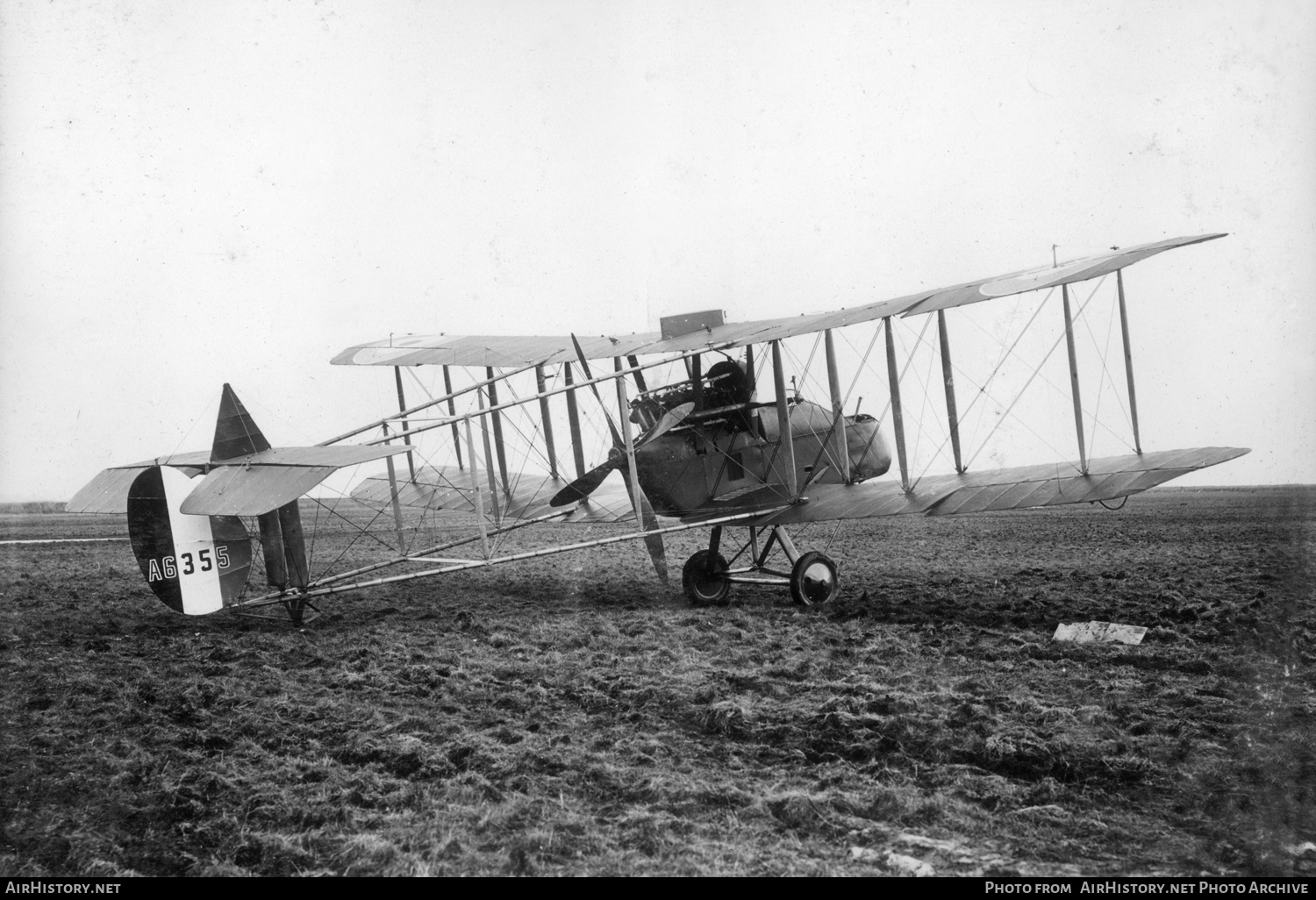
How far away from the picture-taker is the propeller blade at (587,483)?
35.6 feet

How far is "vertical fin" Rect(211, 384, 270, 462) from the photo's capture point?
9562 millimetres

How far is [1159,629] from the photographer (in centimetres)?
880

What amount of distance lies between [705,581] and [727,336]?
11.2 feet

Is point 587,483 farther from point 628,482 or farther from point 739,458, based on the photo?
point 739,458

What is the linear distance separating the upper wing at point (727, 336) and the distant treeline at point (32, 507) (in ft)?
161

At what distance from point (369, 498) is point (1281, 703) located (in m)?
14.0

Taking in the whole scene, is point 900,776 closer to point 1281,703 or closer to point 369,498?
point 1281,703

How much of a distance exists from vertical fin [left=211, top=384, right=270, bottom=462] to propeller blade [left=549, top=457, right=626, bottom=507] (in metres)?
3.53

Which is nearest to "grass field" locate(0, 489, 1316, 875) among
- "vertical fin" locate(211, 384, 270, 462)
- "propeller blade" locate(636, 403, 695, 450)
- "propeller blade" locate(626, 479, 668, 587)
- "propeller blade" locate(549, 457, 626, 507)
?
"propeller blade" locate(626, 479, 668, 587)

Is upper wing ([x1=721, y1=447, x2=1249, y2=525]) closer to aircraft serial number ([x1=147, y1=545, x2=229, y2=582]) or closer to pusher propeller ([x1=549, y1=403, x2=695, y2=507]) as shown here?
pusher propeller ([x1=549, y1=403, x2=695, y2=507])

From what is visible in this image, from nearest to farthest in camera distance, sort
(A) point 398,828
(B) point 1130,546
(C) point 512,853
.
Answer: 1. (C) point 512,853
2. (A) point 398,828
3. (B) point 1130,546

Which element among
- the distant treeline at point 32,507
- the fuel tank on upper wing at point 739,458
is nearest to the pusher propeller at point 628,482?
the fuel tank on upper wing at point 739,458

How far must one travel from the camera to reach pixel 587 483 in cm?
1086

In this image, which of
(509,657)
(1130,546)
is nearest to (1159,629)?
(509,657)
